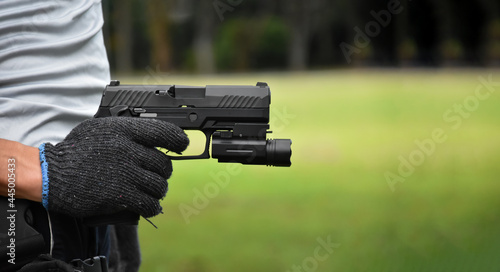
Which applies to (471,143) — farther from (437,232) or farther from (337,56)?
(337,56)

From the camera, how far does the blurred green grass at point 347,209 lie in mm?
5316

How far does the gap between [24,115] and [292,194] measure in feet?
20.4

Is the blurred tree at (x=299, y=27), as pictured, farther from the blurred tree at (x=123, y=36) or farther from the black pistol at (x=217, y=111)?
the black pistol at (x=217, y=111)

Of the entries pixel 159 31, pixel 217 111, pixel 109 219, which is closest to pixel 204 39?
pixel 159 31

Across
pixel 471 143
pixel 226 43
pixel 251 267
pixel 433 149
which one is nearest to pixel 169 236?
pixel 251 267

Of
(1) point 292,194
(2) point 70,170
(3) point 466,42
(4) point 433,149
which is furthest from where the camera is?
(3) point 466,42

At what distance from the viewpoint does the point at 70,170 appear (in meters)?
1.95

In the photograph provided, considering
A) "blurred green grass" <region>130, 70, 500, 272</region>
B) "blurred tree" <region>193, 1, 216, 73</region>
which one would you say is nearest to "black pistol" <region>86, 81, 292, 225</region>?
"blurred green grass" <region>130, 70, 500, 272</region>

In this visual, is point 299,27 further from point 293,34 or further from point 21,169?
point 21,169

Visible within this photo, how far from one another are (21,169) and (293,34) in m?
42.8

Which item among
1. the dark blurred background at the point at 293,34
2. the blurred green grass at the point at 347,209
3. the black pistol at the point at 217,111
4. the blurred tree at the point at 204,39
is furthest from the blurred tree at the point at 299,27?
the black pistol at the point at 217,111

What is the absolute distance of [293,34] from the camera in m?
43.9

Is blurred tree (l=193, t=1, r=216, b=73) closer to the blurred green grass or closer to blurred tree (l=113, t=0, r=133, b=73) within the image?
blurred tree (l=113, t=0, r=133, b=73)

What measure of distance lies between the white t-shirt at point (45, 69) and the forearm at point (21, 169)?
0.08 m
